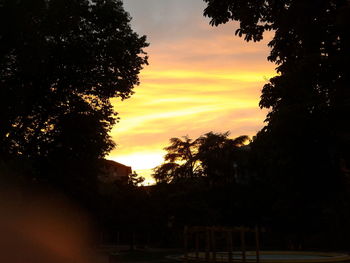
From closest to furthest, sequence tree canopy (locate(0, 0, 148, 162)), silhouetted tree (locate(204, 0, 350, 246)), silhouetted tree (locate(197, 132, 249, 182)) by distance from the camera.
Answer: silhouetted tree (locate(204, 0, 350, 246)), tree canopy (locate(0, 0, 148, 162)), silhouetted tree (locate(197, 132, 249, 182))

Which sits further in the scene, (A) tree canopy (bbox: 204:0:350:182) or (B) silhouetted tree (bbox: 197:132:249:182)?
(B) silhouetted tree (bbox: 197:132:249:182)

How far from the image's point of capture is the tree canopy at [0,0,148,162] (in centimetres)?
2452

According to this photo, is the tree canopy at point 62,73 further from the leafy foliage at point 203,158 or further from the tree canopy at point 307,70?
the leafy foliage at point 203,158

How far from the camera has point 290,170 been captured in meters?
15.4

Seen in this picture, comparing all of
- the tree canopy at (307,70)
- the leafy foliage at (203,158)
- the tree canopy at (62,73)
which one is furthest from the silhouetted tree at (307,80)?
the leafy foliage at (203,158)

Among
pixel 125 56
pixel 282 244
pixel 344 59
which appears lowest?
pixel 282 244

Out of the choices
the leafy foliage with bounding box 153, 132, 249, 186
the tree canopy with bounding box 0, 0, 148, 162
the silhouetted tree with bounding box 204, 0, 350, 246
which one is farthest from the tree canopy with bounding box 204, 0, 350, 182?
the leafy foliage with bounding box 153, 132, 249, 186

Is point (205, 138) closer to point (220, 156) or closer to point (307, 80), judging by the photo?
point (220, 156)

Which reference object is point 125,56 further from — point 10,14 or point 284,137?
point 284,137

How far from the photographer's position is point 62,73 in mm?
27359

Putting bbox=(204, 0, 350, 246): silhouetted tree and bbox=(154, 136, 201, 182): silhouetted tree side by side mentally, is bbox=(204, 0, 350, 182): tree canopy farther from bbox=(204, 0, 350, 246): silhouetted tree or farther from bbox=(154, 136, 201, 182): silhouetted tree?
bbox=(154, 136, 201, 182): silhouetted tree

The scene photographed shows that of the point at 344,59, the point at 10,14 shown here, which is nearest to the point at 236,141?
the point at 10,14

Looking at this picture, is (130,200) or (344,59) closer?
(344,59)

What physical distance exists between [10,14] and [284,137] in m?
16.9
